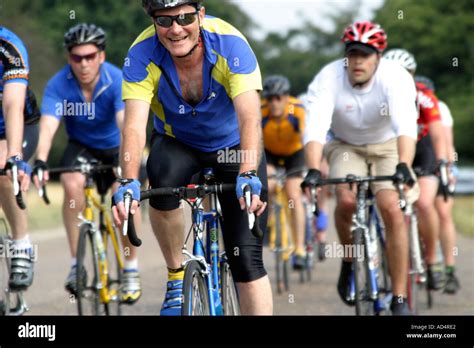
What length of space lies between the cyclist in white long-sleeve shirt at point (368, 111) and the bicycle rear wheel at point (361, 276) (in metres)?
0.11

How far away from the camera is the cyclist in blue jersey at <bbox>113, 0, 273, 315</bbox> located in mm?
5863

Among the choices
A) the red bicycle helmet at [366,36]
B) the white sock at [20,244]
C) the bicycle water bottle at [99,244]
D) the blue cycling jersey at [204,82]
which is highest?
the red bicycle helmet at [366,36]

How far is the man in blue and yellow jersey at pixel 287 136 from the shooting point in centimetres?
1269

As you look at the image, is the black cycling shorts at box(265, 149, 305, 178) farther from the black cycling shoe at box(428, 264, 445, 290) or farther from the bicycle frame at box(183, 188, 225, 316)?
the bicycle frame at box(183, 188, 225, 316)

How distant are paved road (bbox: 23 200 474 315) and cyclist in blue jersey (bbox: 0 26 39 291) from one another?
5.06ft

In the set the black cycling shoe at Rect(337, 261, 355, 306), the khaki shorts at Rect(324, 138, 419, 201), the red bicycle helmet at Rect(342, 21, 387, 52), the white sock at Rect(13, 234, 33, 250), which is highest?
the red bicycle helmet at Rect(342, 21, 387, 52)

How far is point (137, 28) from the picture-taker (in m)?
54.9

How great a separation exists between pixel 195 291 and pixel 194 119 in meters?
1.10

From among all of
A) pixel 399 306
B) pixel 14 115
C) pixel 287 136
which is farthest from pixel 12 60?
pixel 287 136

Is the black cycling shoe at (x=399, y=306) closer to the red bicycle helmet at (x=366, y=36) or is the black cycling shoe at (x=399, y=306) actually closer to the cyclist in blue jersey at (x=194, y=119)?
the red bicycle helmet at (x=366, y=36)

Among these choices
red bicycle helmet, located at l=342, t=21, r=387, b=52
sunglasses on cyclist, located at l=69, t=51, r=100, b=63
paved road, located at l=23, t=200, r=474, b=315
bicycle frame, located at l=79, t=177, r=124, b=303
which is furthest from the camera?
paved road, located at l=23, t=200, r=474, b=315

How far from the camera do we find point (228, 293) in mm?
6324

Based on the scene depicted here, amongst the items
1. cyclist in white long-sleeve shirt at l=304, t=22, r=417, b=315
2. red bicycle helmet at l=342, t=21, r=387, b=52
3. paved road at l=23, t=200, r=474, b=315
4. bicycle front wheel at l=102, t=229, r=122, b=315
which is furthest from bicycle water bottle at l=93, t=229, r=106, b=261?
red bicycle helmet at l=342, t=21, r=387, b=52
